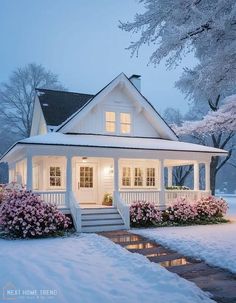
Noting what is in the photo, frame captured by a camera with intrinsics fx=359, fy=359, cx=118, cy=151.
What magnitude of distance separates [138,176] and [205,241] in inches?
332

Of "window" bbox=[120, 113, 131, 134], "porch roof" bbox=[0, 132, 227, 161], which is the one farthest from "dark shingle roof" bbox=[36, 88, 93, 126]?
"window" bbox=[120, 113, 131, 134]

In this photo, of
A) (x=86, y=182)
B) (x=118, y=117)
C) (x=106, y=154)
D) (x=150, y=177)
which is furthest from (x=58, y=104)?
(x=106, y=154)

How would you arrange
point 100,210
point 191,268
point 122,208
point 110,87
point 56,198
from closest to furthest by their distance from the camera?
point 191,268
point 56,198
point 122,208
point 100,210
point 110,87

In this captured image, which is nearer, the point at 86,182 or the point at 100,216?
the point at 100,216

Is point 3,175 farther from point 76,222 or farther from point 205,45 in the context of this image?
point 205,45

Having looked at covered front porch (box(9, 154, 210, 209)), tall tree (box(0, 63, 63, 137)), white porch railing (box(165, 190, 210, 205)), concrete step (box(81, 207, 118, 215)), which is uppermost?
tall tree (box(0, 63, 63, 137))

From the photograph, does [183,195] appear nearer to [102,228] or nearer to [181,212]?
[181,212]

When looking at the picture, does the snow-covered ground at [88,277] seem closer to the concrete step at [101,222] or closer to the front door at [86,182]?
the concrete step at [101,222]

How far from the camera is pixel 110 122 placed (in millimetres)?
18156

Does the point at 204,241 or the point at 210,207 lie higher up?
the point at 210,207

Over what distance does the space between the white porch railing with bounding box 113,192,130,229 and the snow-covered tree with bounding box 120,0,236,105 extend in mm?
8620

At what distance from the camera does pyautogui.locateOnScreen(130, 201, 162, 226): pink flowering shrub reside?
580 inches

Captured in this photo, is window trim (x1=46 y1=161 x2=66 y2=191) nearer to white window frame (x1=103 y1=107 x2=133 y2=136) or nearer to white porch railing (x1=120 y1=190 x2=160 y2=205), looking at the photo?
white window frame (x1=103 y1=107 x2=133 y2=136)

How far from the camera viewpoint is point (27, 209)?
12.4 metres
